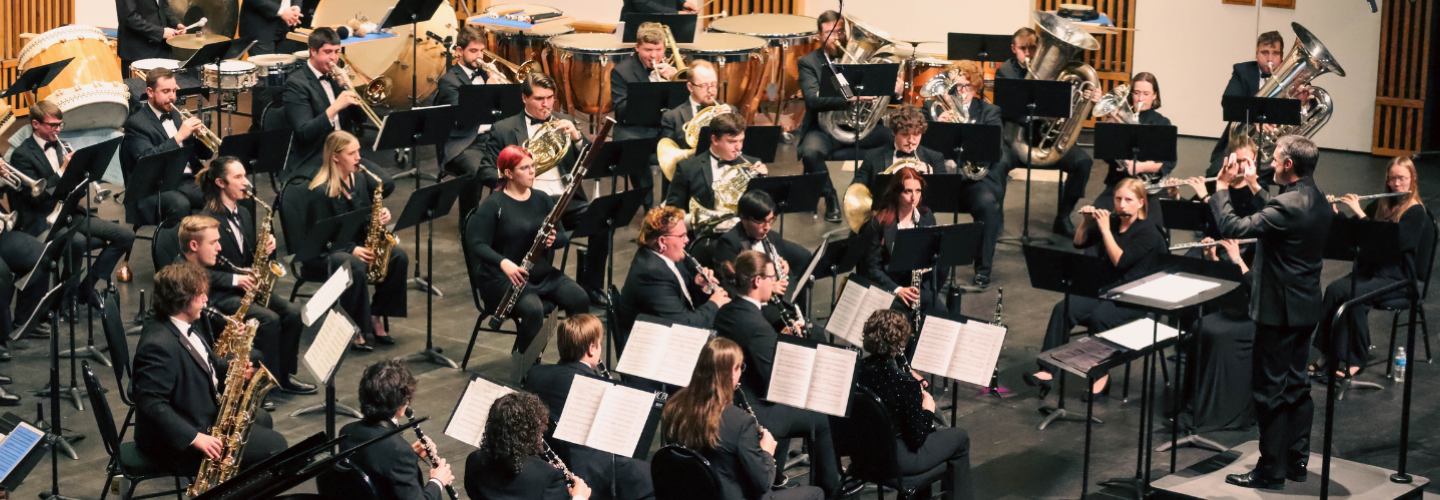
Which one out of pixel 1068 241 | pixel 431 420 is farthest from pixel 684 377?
pixel 1068 241

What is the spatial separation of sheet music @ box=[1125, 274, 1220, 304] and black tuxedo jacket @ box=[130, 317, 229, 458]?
3.37 meters

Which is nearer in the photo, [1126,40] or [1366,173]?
[1366,173]

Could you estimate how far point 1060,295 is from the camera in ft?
28.9

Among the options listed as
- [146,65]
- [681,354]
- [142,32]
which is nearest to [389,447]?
[681,354]

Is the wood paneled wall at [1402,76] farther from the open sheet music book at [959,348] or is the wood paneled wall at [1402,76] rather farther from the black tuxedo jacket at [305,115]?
the black tuxedo jacket at [305,115]

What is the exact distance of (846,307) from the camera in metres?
6.40

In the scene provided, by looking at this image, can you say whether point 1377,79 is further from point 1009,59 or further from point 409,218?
point 409,218

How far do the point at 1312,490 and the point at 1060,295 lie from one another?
2.75 m

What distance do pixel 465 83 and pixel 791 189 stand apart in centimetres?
329

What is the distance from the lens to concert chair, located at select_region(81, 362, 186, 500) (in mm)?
5352

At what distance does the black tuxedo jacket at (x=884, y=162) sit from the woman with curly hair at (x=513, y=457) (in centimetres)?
397

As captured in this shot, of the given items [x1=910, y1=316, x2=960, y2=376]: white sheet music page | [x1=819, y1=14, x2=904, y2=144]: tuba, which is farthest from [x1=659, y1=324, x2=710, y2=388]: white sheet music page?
[x1=819, y1=14, x2=904, y2=144]: tuba

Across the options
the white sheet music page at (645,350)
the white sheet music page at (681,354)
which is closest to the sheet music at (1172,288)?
the white sheet music page at (681,354)

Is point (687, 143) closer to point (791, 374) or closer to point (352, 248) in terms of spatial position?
point (352, 248)
